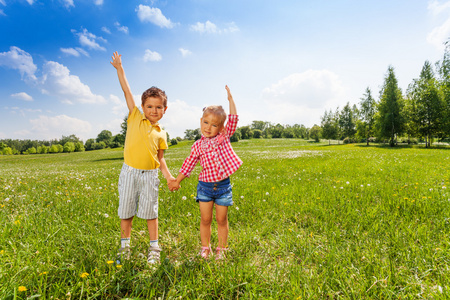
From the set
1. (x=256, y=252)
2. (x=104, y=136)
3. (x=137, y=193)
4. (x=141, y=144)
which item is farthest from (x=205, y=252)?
(x=104, y=136)

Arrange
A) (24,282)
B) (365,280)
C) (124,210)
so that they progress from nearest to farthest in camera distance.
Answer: (24,282) < (365,280) < (124,210)

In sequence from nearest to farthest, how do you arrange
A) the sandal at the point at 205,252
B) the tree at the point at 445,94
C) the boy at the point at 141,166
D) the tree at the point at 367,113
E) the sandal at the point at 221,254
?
the sandal at the point at 221,254, the sandal at the point at 205,252, the boy at the point at 141,166, the tree at the point at 445,94, the tree at the point at 367,113

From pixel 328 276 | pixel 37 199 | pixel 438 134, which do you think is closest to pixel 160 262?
pixel 328 276

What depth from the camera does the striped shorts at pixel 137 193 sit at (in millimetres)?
2955

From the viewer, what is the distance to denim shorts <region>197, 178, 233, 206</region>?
289 cm

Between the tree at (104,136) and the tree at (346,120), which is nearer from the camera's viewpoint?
the tree at (346,120)

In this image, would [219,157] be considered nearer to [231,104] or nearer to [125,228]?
[231,104]

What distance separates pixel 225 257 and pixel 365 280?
1.63 m

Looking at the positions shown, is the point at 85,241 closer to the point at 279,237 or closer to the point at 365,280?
the point at 279,237

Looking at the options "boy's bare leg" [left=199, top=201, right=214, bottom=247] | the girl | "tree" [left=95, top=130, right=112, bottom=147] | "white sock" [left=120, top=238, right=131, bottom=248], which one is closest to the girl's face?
the girl

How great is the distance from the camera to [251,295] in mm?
2129

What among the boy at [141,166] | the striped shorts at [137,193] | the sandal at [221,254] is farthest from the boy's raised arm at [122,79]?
the sandal at [221,254]

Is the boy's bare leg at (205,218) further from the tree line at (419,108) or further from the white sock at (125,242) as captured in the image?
the tree line at (419,108)

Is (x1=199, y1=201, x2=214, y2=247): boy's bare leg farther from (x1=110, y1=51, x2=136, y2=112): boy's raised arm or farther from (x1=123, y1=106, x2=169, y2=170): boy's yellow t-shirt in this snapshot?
(x1=110, y1=51, x2=136, y2=112): boy's raised arm
